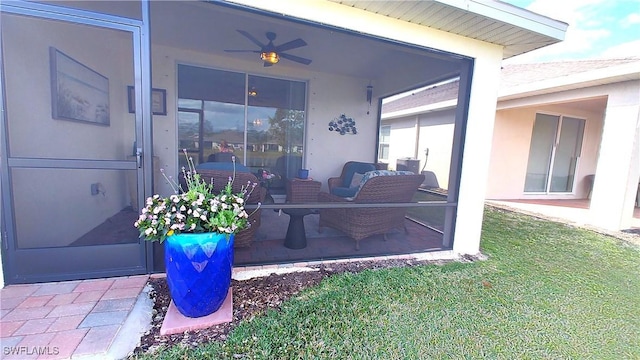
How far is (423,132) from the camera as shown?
9234 mm

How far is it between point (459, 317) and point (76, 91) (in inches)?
174

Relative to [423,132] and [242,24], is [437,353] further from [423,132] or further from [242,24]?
[423,132]

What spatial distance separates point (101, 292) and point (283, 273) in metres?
1.46

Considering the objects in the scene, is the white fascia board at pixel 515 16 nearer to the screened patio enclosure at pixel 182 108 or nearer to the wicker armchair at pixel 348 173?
the screened patio enclosure at pixel 182 108

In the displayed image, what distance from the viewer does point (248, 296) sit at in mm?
2244

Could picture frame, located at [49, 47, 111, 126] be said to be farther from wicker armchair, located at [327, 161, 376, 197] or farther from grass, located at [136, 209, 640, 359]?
wicker armchair, located at [327, 161, 376, 197]

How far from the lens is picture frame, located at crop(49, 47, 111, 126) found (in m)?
2.68

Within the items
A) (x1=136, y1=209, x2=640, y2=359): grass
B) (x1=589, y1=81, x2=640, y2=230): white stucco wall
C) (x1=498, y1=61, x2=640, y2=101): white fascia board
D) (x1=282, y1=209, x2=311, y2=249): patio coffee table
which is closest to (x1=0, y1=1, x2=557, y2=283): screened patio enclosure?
(x1=282, y1=209, x2=311, y2=249): patio coffee table

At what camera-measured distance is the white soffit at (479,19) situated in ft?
7.93

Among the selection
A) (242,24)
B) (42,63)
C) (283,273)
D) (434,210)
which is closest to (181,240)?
(283,273)

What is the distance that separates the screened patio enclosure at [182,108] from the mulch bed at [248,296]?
258 mm

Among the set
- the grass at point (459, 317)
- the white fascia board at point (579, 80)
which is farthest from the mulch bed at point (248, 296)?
the white fascia board at point (579, 80)

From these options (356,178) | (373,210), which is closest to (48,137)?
(373,210)

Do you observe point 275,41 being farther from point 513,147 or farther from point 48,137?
point 513,147
